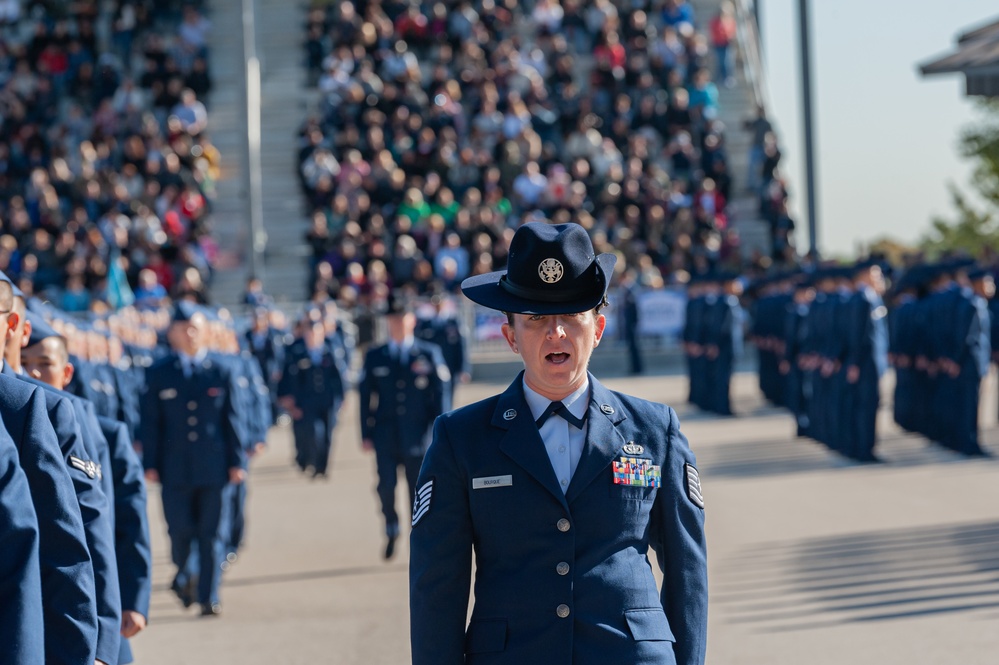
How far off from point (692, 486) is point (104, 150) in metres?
28.8

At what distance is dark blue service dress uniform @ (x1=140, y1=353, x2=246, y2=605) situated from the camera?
10453mm

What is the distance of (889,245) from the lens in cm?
5419

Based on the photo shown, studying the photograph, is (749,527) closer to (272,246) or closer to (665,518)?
(665,518)

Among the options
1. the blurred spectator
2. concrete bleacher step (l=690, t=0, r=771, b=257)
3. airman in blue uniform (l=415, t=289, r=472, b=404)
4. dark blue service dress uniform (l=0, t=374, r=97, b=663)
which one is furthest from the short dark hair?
the blurred spectator

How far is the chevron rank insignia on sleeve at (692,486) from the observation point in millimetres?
4145

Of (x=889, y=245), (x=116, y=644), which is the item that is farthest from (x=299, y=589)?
(x=889, y=245)

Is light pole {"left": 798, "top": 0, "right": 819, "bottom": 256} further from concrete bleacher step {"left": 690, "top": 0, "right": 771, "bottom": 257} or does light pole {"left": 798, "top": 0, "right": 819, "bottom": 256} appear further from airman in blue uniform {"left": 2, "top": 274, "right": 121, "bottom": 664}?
airman in blue uniform {"left": 2, "top": 274, "right": 121, "bottom": 664}

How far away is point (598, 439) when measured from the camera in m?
4.05

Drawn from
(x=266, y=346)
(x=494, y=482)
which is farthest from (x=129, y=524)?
(x=266, y=346)

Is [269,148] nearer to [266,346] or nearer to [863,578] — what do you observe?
[266,346]

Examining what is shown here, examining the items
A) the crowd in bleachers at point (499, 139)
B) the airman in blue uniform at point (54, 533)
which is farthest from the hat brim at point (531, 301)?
the crowd in bleachers at point (499, 139)

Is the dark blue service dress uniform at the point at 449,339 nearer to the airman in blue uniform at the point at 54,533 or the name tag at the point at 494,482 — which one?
the airman in blue uniform at the point at 54,533

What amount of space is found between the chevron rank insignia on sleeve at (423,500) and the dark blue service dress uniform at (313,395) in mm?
13561

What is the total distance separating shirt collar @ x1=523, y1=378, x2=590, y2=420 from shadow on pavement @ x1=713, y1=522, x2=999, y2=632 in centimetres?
507
